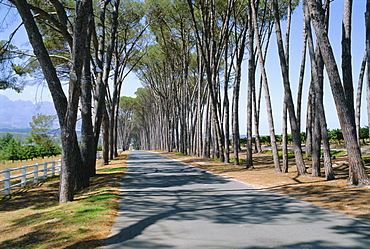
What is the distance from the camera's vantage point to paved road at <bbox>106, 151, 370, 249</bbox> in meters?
4.76

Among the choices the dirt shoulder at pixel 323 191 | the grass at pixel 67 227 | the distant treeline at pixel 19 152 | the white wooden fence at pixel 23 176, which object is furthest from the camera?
the distant treeline at pixel 19 152

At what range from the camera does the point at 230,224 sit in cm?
583

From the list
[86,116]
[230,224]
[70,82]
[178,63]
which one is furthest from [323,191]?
[178,63]

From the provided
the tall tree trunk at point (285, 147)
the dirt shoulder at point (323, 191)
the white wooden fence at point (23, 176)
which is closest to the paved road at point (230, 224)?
the dirt shoulder at point (323, 191)

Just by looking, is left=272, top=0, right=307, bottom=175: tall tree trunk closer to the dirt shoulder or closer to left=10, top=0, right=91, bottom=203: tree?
the dirt shoulder

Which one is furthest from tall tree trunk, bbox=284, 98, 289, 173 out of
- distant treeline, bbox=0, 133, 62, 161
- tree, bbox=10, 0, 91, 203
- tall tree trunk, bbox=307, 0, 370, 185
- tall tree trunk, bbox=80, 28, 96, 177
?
distant treeline, bbox=0, 133, 62, 161

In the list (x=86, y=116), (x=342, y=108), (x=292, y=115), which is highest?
(x=86, y=116)

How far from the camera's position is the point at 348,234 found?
502cm

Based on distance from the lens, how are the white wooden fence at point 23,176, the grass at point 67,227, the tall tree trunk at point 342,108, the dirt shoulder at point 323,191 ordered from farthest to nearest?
the white wooden fence at point 23,176
the tall tree trunk at point 342,108
the dirt shoulder at point 323,191
the grass at point 67,227

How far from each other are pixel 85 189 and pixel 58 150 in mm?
35728

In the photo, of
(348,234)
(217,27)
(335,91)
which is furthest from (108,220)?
(217,27)

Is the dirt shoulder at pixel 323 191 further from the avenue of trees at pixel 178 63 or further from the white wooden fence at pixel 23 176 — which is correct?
the white wooden fence at pixel 23 176

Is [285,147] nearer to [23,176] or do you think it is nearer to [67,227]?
[67,227]

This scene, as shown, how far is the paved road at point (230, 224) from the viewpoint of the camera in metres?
4.76
